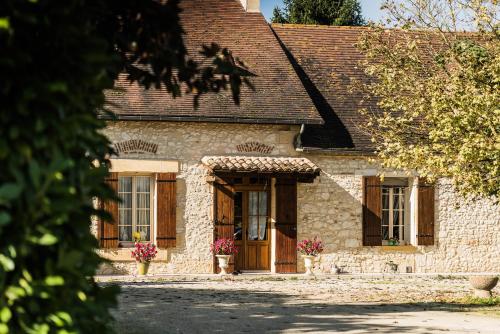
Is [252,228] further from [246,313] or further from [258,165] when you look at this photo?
[246,313]

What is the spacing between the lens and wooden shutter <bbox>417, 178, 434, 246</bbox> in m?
20.1

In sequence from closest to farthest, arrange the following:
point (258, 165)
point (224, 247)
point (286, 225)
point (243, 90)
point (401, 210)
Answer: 1. point (258, 165)
2. point (224, 247)
3. point (286, 225)
4. point (243, 90)
5. point (401, 210)

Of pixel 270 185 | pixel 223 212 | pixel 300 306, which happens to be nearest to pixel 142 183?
pixel 223 212

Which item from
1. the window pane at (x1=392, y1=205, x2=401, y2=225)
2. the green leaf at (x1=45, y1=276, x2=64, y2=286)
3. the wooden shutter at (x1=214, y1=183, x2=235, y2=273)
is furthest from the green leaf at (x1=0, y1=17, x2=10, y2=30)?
the window pane at (x1=392, y1=205, x2=401, y2=225)

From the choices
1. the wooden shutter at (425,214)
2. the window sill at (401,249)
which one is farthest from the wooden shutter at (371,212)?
the wooden shutter at (425,214)

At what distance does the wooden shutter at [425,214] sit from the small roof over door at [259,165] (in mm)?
2739

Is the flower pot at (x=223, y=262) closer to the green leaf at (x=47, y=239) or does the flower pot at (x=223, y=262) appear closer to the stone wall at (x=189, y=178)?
the stone wall at (x=189, y=178)

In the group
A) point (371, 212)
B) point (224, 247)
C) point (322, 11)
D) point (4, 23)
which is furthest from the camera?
point (322, 11)

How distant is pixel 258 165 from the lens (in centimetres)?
1861

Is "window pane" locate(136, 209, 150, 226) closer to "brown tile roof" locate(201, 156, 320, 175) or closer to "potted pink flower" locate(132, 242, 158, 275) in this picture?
"potted pink flower" locate(132, 242, 158, 275)

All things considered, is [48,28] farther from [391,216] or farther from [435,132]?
[391,216]

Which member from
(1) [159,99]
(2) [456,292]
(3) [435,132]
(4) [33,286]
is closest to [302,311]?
(3) [435,132]

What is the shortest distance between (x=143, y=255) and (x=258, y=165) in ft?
9.73

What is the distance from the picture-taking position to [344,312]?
41.4ft
